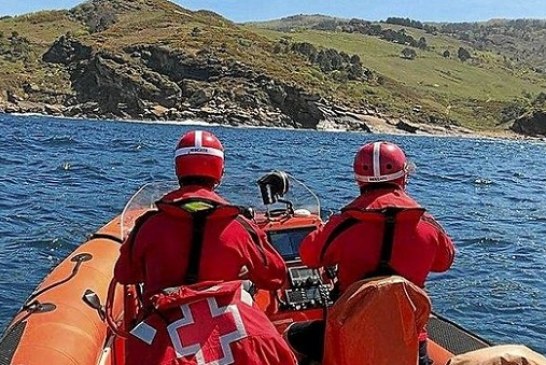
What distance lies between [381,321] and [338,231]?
81 cm

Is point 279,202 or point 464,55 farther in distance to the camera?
point 464,55

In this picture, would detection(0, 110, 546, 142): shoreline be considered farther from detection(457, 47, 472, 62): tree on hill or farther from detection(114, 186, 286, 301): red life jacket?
detection(457, 47, 472, 62): tree on hill

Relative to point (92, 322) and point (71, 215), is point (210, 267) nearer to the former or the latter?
point (92, 322)

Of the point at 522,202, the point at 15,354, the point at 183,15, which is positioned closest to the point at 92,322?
the point at 15,354

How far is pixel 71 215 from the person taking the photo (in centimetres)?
1648

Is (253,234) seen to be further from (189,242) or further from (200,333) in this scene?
(200,333)

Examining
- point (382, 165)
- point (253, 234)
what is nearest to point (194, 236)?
point (253, 234)

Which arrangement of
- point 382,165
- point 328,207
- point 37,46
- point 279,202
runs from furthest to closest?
point 37,46 → point 328,207 → point 279,202 → point 382,165

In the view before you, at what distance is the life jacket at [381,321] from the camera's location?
4527mm

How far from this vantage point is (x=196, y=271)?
448 cm

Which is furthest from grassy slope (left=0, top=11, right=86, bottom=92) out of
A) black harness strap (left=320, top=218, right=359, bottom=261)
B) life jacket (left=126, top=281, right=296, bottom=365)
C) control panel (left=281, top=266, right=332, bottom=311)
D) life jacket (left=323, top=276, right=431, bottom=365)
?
life jacket (left=323, top=276, right=431, bottom=365)

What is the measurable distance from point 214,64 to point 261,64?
5.59 meters

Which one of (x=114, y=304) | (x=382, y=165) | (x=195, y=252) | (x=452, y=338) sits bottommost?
(x=452, y=338)

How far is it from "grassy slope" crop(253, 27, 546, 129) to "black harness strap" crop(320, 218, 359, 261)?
96.7 meters
